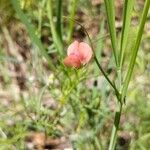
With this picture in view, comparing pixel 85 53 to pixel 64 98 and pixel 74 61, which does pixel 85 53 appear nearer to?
pixel 74 61

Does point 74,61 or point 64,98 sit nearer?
point 74,61

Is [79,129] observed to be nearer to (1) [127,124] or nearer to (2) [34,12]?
(1) [127,124]

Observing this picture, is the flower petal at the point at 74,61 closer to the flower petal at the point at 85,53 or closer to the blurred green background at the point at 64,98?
the flower petal at the point at 85,53

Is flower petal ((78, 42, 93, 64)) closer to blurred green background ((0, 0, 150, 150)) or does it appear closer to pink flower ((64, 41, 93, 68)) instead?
pink flower ((64, 41, 93, 68))

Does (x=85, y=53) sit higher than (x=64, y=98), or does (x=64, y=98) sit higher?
(x=85, y=53)

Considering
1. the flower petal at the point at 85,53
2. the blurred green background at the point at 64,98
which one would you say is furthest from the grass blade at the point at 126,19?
the blurred green background at the point at 64,98

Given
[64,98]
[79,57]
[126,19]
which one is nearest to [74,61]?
[79,57]

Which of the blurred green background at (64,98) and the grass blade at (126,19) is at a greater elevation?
the grass blade at (126,19)

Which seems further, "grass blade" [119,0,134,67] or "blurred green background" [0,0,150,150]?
"blurred green background" [0,0,150,150]

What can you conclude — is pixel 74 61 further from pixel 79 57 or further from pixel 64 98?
pixel 64 98

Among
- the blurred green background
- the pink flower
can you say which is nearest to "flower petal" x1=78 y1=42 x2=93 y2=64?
the pink flower

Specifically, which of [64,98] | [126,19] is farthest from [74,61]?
[64,98]
